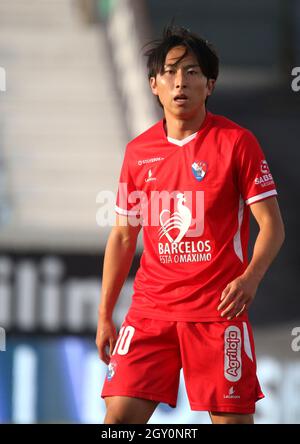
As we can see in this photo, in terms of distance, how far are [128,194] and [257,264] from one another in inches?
24.1

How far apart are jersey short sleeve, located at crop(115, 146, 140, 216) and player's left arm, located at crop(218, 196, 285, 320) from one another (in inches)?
18.4

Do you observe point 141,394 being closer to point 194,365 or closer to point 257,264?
point 194,365

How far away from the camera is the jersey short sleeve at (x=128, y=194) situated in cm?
450

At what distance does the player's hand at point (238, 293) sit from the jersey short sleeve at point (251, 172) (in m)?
0.32

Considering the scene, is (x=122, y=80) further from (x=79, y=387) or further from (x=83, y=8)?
(x=79, y=387)

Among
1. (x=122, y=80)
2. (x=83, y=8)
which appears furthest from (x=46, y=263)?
(x=83, y=8)

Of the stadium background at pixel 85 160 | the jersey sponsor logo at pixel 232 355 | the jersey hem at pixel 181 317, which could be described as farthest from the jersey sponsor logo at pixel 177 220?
the stadium background at pixel 85 160

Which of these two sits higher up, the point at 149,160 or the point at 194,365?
the point at 149,160

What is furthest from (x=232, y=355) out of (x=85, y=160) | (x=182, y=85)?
(x=85, y=160)

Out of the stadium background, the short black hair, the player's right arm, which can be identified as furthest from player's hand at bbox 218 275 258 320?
the stadium background

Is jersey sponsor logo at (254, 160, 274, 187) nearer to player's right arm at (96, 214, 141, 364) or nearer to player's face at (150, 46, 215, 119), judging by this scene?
player's face at (150, 46, 215, 119)

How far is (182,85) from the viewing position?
14.1ft

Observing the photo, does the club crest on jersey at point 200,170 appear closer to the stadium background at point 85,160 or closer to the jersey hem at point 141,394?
the jersey hem at point 141,394
